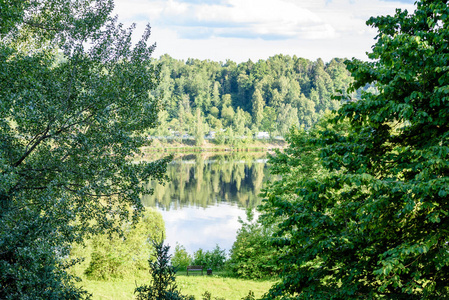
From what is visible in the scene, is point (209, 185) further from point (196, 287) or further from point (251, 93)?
point (251, 93)

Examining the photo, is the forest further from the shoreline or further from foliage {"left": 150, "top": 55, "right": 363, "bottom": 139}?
foliage {"left": 150, "top": 55, "right": 363, "bottom": 139}

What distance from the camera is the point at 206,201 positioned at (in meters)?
49.9

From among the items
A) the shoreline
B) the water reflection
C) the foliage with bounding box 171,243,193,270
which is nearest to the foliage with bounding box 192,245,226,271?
the foliage with bounding box 171,243,193,270

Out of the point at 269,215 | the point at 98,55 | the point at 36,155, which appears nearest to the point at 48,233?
the point at 36,155

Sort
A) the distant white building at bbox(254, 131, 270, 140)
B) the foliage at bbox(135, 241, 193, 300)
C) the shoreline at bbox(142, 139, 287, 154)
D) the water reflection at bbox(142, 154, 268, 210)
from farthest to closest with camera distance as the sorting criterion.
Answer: the distant white building at bbox(254, 131, 270, 140)
the shoreline at bbox(142, 139, 287, 154)
the water reflection at bbox(142, 154, 268, 210)
the foliage at bbox(135, 241, 193, 300)

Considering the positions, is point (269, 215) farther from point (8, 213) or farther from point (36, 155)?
point (8, 213)

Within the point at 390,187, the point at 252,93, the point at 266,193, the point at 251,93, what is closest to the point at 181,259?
the point at 266,193

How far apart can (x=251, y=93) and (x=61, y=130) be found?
16654 cm

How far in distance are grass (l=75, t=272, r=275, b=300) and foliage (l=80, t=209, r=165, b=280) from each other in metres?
0.60

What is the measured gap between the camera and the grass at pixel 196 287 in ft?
57.8

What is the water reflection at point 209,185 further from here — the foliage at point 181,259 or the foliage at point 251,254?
the foliage at point 251,254

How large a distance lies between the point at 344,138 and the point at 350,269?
256cm

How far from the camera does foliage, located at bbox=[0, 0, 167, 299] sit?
312 inches

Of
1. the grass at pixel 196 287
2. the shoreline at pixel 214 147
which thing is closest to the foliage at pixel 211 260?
the grass at pixel 196 287
